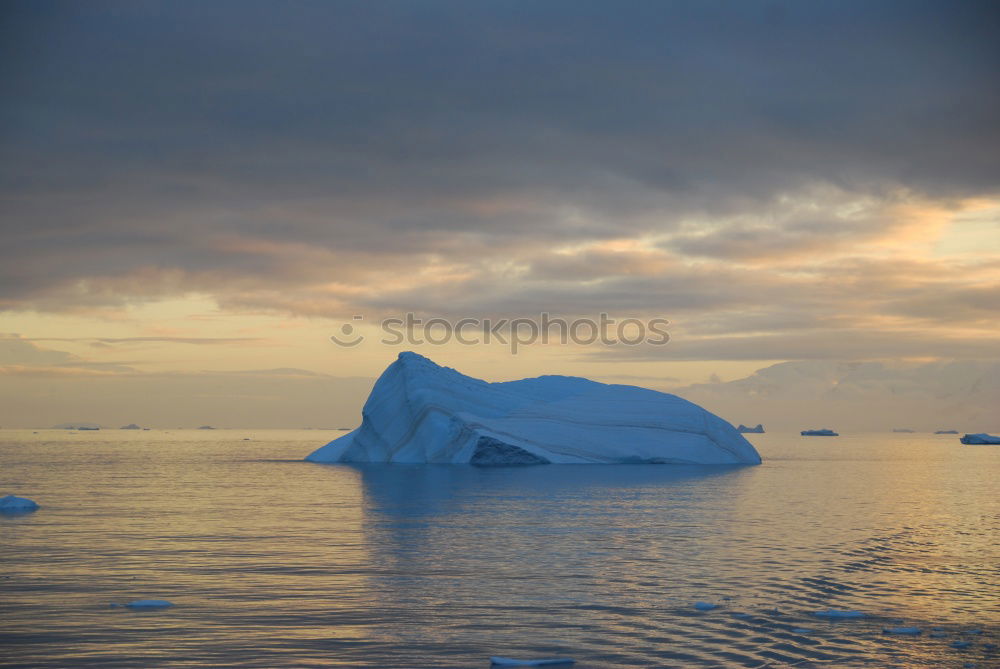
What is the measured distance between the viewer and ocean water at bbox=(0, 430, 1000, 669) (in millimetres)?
12539

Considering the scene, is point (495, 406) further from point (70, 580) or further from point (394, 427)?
point (70, 580)

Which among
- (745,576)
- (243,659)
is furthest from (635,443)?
(243,659)

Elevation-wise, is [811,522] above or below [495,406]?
below

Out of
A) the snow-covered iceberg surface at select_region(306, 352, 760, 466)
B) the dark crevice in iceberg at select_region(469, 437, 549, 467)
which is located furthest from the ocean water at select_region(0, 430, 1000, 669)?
the snow-covered iceberg surface at select_region(306, 352, 760, 466)

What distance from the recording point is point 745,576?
18.4 m

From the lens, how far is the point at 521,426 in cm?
5812

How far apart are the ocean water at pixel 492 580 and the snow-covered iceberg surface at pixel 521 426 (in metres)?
19.8

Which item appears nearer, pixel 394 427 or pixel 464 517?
pixel 464 517

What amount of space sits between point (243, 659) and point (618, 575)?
28.3 ft

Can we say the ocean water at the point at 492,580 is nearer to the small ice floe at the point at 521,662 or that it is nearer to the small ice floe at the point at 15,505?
the small ice floe at the point at 521,662

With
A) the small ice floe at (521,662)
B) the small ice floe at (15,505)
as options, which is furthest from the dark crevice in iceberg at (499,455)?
the small ice floe at (521,662)

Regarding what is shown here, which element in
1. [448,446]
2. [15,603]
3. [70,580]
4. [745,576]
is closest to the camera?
[15,603]

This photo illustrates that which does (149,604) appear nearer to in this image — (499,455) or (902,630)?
(902,630)

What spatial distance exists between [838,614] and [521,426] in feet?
143
